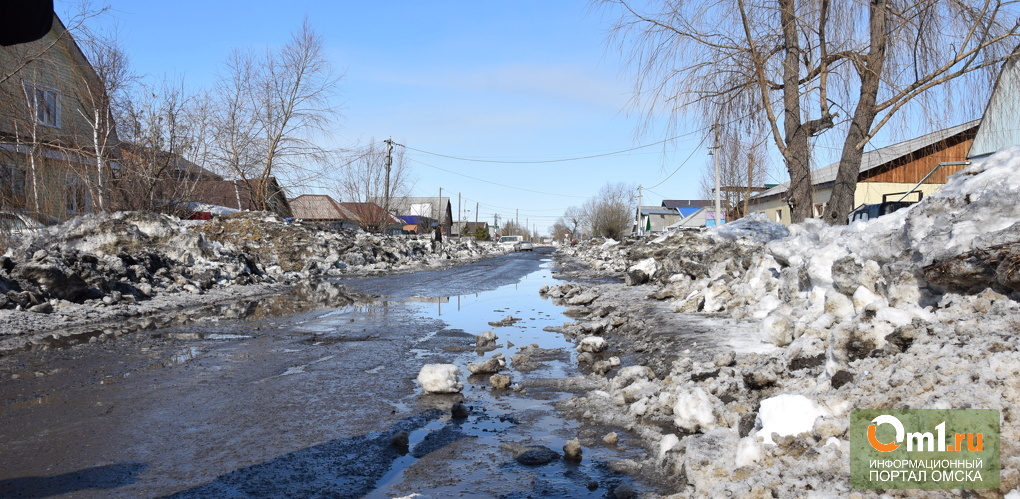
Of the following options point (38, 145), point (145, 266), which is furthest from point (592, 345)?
point (145, 266)

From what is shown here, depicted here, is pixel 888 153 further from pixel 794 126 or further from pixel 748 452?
pixel 748 452

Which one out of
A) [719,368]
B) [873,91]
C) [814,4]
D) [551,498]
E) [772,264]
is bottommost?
[551,498]

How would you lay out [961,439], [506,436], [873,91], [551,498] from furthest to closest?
1. [873,91]
2. [506,436]
3. [551,498]
4. [961,439]

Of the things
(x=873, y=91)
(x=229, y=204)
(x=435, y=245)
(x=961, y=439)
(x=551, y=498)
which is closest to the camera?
(x=961, y=439)

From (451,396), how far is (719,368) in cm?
227

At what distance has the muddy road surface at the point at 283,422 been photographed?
375 cm

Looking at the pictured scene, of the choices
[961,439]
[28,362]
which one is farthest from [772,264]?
[28,362]

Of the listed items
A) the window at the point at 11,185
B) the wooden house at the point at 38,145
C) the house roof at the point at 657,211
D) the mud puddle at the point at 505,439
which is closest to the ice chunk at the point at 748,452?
the mud puddle at the point at 505,439

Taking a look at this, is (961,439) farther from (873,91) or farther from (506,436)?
(873,91)

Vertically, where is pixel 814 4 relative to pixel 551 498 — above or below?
above

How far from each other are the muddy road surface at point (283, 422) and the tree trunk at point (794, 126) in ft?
17.7

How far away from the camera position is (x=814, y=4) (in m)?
10.3

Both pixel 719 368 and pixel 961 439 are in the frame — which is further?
pixel 719 368

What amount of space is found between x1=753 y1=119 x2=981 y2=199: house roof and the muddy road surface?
704 centimetres
